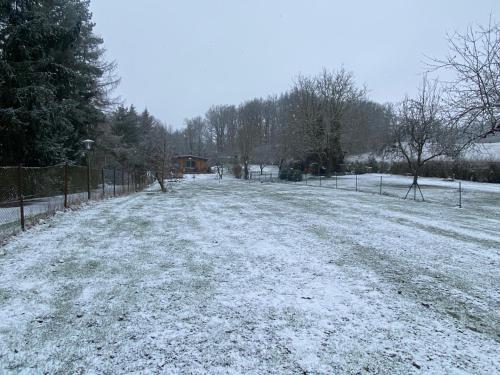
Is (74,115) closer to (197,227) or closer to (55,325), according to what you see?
(197,227)

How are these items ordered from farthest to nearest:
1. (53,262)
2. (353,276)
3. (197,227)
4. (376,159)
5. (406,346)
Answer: (376,159) < (197,227) < (53,262) < (353,276) < (406,346)

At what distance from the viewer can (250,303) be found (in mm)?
3861

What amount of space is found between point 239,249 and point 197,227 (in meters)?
2.55

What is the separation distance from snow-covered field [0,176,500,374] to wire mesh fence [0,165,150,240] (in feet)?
4.96

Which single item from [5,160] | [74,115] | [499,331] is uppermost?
[74,115]

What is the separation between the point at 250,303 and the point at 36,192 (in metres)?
8.53

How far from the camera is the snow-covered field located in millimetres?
2803

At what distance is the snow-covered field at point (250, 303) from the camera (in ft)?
9.20

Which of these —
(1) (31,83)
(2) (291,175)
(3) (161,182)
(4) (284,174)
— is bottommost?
Answer: (3) (161,182)

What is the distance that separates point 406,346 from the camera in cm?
299

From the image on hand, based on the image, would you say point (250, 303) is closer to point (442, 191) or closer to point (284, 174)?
point (442, 191)

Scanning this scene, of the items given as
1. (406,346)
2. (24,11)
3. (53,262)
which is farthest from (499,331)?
(24,11)

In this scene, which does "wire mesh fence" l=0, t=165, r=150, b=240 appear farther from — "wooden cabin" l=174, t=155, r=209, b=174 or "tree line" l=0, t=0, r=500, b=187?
"wooden cabin" l=174, t=155, r=209, b=174

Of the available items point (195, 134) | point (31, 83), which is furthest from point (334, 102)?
point (195, 134)
